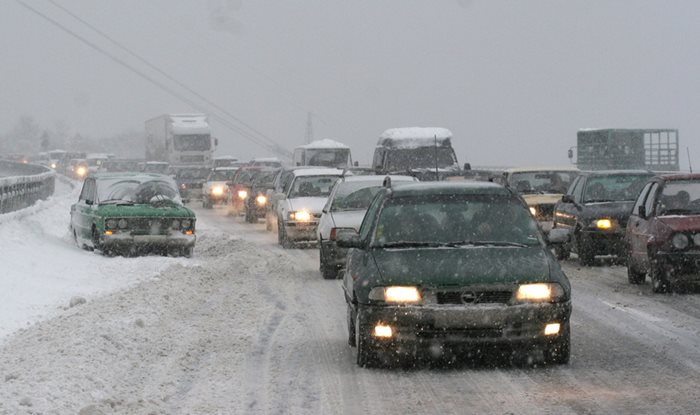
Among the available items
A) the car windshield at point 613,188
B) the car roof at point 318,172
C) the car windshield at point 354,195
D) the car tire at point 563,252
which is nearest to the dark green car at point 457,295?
the car windshield at point 354,195

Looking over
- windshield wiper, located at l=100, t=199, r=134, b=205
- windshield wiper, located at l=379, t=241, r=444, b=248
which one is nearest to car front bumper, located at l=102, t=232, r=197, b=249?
windshield wiper, located at l=100, t=199, r=134, b=205

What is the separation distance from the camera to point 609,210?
19812 mm

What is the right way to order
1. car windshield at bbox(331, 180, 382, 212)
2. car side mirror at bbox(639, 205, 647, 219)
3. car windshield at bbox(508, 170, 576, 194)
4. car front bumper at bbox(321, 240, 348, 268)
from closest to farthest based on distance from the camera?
car side mirror at bbox(639, 205, 647, 219)
car front bumper at bbox(321, 240, 348, 268)
car windshield at bbox(331, 180, 382, 212)
car windshield at bbox(508, 170, 576, 194)

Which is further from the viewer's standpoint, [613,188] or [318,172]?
[318,172]

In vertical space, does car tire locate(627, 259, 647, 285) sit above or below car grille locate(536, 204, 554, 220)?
below

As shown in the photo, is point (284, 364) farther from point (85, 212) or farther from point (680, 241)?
point (85, 212)

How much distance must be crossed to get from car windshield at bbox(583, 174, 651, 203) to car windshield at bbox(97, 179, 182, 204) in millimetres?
7167

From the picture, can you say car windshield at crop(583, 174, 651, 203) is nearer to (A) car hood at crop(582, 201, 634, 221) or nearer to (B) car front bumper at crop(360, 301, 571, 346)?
(A) car hood at crop(582, 201, 634, 221)

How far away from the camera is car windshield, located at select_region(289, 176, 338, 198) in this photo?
83.2ft

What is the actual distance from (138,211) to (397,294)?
1261 cm

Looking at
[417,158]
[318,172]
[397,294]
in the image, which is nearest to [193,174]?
[417,158]

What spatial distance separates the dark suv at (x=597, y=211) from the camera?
776 inches

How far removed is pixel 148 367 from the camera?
32.0 feet

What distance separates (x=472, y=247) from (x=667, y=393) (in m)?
2.16
